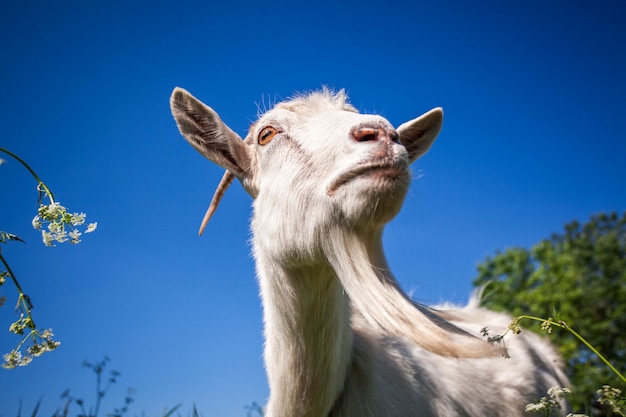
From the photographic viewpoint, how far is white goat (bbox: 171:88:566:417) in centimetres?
258

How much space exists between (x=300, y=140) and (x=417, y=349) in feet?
5.79

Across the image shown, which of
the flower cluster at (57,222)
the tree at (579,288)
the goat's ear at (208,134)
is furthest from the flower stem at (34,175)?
the tree at (579,288)

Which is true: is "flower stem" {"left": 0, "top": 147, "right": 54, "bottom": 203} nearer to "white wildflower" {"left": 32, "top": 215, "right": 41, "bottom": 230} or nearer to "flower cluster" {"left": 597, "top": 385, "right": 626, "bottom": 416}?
"white wildflower" {"left": 32, "top": 215, "right": 41, "bottom": 230}

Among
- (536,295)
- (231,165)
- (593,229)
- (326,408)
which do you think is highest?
(593,229)

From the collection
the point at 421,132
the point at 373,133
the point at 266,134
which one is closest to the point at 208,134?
the point at 266,134

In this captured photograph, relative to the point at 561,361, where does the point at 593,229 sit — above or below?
above

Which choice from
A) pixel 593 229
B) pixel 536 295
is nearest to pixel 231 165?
pixel 536 295

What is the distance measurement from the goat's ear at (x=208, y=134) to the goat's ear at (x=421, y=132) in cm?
106

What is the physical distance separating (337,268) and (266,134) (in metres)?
1.02

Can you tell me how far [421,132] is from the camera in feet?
12.2

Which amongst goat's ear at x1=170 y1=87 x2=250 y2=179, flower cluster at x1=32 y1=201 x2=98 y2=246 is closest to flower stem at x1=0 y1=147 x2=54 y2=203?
flower cluster at x1=32 y1=201 x2=98 y2=246

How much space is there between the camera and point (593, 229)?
79.0 feet

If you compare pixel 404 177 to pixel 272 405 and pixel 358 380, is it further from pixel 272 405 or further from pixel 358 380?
pixel 272 405

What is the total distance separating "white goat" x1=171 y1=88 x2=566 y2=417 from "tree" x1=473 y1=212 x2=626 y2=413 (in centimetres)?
1421
